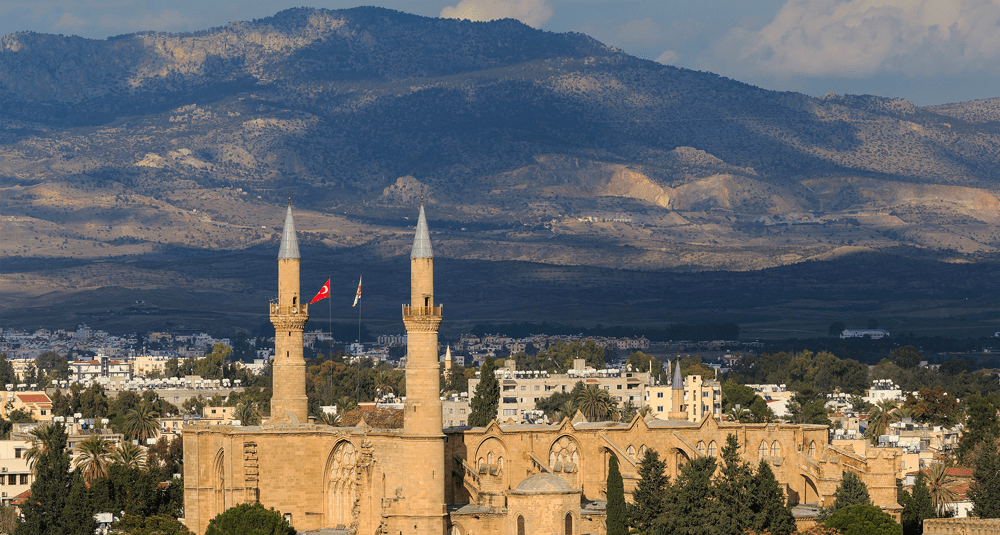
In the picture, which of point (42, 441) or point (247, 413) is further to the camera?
point (247, 413)

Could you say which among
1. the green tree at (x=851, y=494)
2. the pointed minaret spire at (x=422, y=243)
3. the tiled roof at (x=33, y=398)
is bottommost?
the green tree at (x=851, y=494)

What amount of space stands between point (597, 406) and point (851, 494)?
55.0 m

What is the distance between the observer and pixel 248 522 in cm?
7912

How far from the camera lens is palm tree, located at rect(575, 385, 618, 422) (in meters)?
140

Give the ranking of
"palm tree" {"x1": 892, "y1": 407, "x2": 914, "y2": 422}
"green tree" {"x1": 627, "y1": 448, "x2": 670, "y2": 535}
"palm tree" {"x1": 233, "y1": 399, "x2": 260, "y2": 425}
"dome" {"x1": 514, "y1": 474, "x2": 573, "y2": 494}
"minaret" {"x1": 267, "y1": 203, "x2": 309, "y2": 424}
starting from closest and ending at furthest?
1. "dome" {"x1": 514, "y1": 474, "x2": 573, "y2": 494}
2. "green tree" {"x1": 627, "y1": 448, "x2": 670, "y2": 535}
3. "minaret" {"x1": 267, "y1": 203, "x2": 309, "y2": 424}
4. "palm tree" {"x1": 233, "y1": 399, "x2": 260, "y2": 425}
5. "palm tree" {"x1": 892, "y1": 407, "x2": 914, "y2": 422}

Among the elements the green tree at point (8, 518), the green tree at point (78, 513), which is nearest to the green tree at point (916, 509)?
the green tree at point (78, 513)

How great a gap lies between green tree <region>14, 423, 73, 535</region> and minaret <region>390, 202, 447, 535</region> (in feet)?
61.2

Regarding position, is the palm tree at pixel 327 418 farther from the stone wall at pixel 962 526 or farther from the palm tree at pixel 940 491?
the stone wall at pixel 962 526

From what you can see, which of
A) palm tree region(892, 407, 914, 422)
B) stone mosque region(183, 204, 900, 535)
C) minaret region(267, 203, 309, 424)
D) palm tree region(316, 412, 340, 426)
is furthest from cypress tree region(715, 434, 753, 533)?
palm tree region(892, 407, 914, 422)

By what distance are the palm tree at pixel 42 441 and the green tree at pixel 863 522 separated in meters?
37.0

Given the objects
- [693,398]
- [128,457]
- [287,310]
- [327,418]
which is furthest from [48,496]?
[693,398]

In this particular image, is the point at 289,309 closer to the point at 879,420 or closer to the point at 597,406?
the point at 597,406

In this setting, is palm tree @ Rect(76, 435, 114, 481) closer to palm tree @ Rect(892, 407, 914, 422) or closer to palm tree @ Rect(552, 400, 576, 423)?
palm tree @ Rect(552, 400, 576, 423)

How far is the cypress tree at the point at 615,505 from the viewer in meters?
82.5
